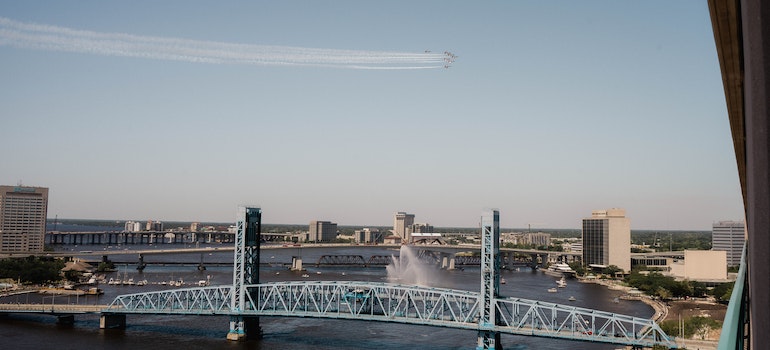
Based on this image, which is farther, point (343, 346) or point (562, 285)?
point (562, 285)

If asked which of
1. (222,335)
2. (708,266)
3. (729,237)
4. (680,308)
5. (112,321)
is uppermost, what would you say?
(729,237)

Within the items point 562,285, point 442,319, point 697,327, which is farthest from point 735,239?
point 442,319

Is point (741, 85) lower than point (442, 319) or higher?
higher

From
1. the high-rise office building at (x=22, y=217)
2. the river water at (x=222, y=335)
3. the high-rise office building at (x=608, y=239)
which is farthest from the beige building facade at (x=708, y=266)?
the high-rise office building at (x=22, y=217)

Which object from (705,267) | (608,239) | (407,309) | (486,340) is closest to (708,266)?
(705,267)

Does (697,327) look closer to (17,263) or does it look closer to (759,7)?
(759,7)

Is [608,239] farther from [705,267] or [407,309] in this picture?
[407,309]

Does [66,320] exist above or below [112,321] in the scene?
below
